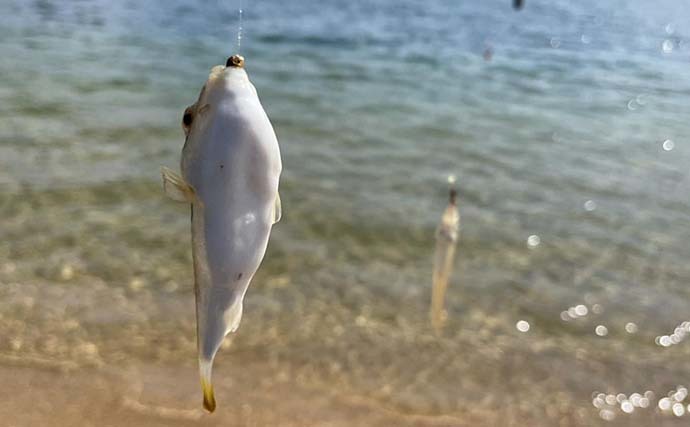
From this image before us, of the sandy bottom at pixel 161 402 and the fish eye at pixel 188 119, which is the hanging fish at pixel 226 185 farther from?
the sandy bottom at pixel 161 402

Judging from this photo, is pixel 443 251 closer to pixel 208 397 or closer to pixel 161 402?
pixel 161 402

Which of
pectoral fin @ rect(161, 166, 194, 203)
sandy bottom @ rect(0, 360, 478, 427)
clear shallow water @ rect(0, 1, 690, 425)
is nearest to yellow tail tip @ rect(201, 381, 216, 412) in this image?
pectoral fin @ rect(161, 166, 194, 203)

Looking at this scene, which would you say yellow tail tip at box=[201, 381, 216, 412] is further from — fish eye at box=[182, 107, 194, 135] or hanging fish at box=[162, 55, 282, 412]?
fish eye at box=[182, 107, 194, 135]

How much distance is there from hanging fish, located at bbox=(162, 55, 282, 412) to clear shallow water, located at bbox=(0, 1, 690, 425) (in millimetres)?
3255

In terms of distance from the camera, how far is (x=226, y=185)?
226 centimetres

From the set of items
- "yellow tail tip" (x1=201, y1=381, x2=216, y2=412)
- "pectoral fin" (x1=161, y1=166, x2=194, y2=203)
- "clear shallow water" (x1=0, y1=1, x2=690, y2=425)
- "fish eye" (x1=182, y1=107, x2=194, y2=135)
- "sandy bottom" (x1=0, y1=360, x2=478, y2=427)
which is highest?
"fish eye" (x1=182, y1=107, x2=194, y2=135)

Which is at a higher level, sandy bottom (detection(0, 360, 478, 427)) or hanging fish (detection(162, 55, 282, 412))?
hanging fish (detection(162, 55, 282, 412))

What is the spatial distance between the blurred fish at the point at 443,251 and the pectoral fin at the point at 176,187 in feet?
5.50

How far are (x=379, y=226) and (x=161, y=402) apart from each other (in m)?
4.16

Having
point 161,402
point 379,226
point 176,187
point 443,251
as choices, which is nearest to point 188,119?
point 176,187

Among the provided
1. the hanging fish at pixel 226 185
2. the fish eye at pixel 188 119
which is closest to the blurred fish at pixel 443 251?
the hanging fish at pixel 226 185

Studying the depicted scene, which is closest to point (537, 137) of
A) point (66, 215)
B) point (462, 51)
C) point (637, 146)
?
point (637, 146)

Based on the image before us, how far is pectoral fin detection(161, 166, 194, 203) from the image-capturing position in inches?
89.2

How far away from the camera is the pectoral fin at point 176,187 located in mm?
2266
